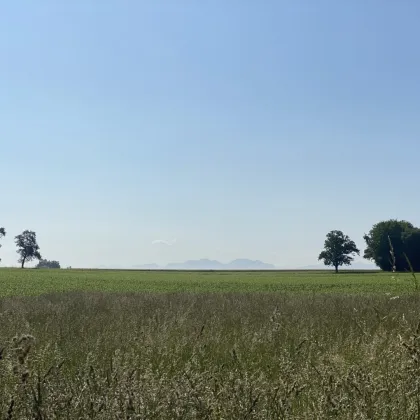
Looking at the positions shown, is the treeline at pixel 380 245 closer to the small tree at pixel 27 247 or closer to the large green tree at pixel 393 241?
the large green tree at pixel 393 241

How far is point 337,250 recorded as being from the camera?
403 ft

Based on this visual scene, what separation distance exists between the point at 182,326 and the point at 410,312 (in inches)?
186

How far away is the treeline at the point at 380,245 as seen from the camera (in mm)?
98500

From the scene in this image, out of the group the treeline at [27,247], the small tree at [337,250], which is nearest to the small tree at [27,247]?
the treeline at [27,247]

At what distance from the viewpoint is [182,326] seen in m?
8.24

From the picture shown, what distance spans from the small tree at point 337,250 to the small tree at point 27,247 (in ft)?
274

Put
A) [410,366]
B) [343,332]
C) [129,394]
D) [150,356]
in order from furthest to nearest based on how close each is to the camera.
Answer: [343,332] < [150,356] < [410,366] < [129,394]

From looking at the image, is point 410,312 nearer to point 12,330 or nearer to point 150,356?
point 150,356

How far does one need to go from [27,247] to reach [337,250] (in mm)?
89434

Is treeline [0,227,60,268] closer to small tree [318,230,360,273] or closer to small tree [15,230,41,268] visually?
small tree [15,230,41,268]

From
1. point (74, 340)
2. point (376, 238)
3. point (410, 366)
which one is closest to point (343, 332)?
point (74, 340)

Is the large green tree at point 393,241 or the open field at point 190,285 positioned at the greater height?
the large green tree at point 393,241

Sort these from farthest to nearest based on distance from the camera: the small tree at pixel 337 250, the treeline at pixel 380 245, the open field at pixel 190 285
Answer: the small tree at pixel 337 250 < the treeline at pixel 380 245 < the open field at pixel 190 285

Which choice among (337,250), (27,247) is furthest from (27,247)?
(337,250)
